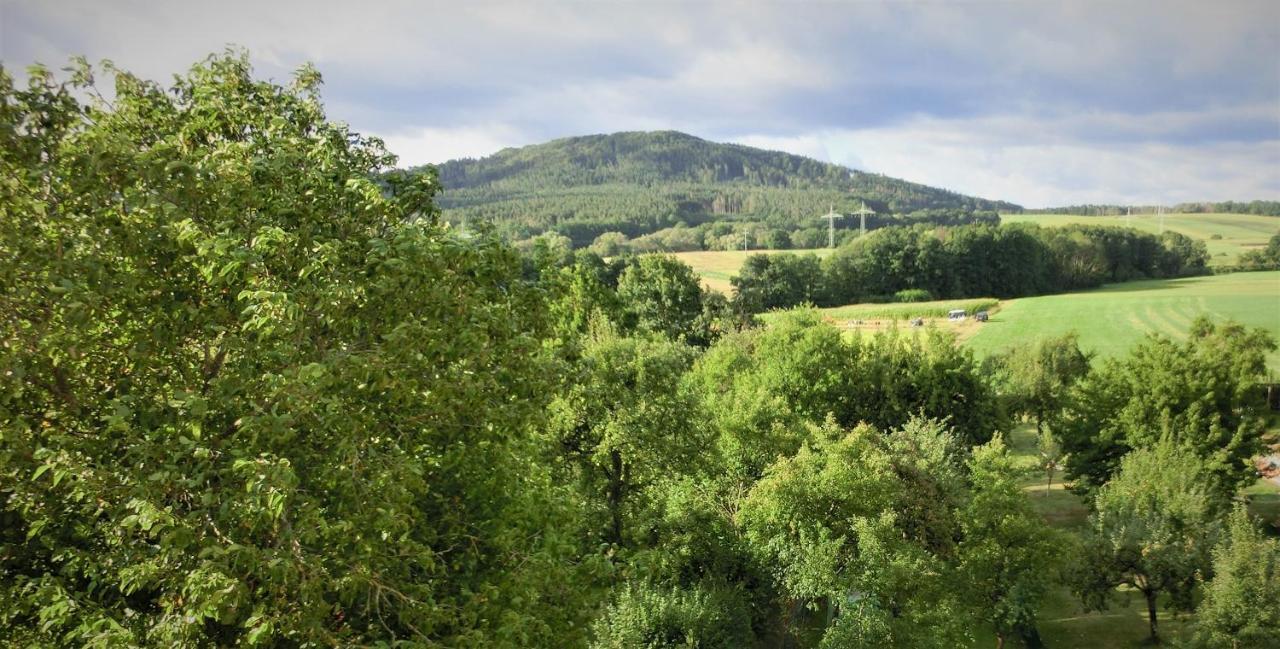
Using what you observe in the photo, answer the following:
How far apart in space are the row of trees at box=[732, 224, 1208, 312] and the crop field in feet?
29.6

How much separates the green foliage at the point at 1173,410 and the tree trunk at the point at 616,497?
2418 cm

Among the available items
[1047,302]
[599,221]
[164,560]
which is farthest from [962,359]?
[599,221]

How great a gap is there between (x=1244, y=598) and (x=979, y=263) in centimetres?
8142

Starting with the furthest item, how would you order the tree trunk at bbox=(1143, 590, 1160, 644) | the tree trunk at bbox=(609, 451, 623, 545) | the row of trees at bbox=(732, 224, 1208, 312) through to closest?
the row of trees at bbox=(732, 224, 1208, 312), the tree trunk at bbox=(1143, 590, 1160, 644), the tree trunk at bbox=(609, 451, 623, 545)

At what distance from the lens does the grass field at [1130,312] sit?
6388 centimetres

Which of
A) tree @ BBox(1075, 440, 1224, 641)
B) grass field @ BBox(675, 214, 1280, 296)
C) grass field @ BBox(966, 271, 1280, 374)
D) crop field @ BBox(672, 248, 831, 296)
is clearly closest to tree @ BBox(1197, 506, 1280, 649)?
tree @ BBox(1075, 440, 1224, 641)

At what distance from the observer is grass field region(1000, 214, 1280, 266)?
341 ft

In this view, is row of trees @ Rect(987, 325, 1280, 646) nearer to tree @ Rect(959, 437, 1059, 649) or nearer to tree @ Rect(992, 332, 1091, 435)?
tree @ Rect(992, 332, 1091, 435)

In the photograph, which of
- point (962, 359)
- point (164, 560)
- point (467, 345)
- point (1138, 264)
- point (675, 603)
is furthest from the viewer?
point (1138, 264)

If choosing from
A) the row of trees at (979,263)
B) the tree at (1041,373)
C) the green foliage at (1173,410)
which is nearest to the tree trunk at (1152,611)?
the green foliage at (1173,410)

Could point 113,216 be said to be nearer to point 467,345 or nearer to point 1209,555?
point 467,345

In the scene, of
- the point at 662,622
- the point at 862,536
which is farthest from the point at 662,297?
the point at 662,622

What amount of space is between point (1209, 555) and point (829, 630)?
14587 millimetres

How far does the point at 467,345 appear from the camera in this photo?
326 inches
